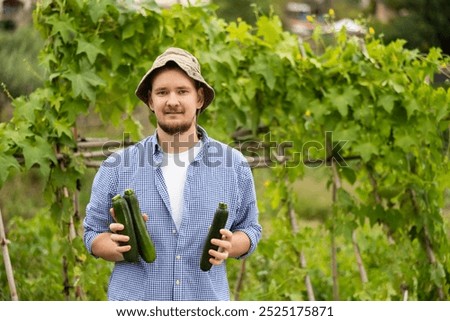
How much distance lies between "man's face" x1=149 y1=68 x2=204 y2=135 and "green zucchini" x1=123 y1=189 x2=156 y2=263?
238 millimetres

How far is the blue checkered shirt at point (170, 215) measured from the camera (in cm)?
259

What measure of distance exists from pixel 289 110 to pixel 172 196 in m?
2.24

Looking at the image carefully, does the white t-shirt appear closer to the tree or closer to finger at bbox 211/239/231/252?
finger at bbox 211/239/231/252

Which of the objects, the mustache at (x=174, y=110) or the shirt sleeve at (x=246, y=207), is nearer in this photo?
the mustache at (x=174, y=110)

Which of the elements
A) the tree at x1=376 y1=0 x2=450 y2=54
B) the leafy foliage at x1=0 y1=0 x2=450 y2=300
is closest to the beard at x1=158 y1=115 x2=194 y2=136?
the leafy foliage at x1=0 y1=0 x2=450 y2=300

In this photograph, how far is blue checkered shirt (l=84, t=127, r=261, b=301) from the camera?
2.59m

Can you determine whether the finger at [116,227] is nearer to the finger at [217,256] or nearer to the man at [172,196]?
the man at [172,196]

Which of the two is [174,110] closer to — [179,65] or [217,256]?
[179,65]

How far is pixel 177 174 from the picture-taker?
2.64m

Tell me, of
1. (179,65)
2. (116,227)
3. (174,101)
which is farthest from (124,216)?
(179,65)

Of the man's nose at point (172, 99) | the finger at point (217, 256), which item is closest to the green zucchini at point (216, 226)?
the finger at point (217, 256)

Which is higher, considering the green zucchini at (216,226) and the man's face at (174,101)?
the man's face at (174,101)

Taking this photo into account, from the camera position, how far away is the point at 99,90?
4.55 metres

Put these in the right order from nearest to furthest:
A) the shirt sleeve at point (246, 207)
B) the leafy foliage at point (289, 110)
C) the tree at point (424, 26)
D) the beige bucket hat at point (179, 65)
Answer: the beige bucket hat at point (179, 65), the shirt sleeve at point (246, 207), the leafy foliage at point (289, 110), the tree at point (424, 26)
